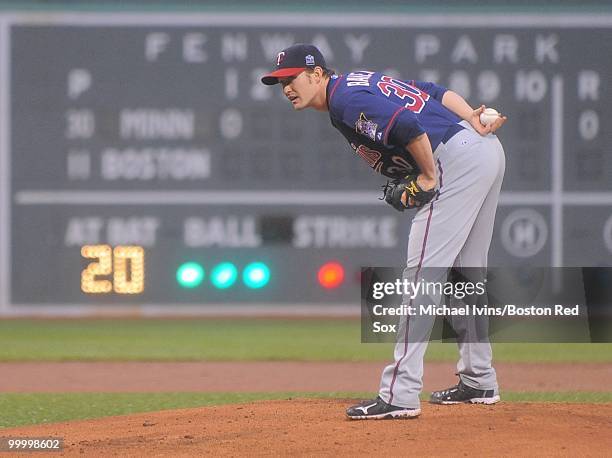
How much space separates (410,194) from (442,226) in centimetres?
20

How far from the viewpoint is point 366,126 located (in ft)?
14.9

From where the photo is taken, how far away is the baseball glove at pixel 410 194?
461 cm

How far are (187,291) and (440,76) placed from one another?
10.1ft

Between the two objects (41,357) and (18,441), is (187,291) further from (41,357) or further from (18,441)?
(18,441)

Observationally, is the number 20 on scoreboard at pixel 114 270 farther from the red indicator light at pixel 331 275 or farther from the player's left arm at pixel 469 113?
the player's left arm at pixel 469 113

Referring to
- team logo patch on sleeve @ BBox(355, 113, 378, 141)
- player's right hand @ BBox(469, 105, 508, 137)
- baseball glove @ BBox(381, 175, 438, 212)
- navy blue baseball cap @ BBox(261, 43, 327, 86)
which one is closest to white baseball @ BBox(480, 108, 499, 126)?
player's right hand @ BBox(469, 105, 508, 137)

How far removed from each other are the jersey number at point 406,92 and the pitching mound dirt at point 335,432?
1275 mm

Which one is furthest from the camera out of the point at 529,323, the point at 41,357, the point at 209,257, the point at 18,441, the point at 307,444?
the point at 529,323

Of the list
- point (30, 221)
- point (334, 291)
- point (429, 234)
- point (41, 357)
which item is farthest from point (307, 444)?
point (30, 221)

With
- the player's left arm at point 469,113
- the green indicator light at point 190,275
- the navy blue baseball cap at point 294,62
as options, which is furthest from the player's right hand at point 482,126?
the green indicator light at point 190,275

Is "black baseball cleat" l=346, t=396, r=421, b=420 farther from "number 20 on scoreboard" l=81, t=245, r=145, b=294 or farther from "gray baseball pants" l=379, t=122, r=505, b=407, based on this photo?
"number 20 on scoreboard" l=81, t=245, r=145, b=294

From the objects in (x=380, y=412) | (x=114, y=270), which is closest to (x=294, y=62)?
(x=380, y=412)

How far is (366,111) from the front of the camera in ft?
14.9

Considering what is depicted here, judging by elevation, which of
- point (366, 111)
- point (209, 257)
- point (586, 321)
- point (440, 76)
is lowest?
point (586, 321)
